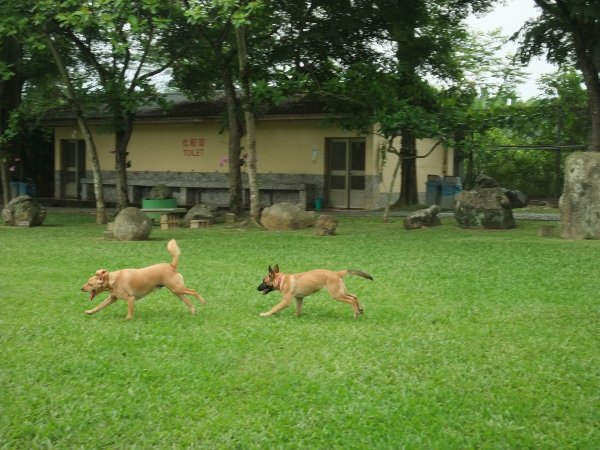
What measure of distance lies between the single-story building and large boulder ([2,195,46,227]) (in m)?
5.28

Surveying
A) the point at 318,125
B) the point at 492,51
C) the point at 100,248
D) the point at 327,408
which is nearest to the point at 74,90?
the point at 100,248

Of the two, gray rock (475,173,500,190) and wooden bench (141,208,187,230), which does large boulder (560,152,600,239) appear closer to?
wooden bench (141,208,187,230)

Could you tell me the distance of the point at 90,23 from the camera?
1631cm

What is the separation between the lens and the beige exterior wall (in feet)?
90.2

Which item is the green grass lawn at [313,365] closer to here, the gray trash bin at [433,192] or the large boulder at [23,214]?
the large boulder at [23,214]

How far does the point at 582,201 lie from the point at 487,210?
293 centimetres

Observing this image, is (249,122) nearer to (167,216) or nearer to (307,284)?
(167,216)

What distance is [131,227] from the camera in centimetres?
1669

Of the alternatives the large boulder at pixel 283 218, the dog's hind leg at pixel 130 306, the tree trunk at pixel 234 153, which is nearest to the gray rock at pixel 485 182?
the tree trunk at pixel 234 153

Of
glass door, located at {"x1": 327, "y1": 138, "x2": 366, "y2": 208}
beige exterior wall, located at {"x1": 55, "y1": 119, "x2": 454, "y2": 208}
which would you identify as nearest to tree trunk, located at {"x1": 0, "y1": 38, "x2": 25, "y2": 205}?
beige exterior wall, located at {"x1": 55, "y1": 119, "x2": 454, "y2": 208}

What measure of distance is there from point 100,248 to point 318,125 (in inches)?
519

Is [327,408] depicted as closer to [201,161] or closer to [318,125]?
[318,125]

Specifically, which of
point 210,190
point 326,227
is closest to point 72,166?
point 210,190

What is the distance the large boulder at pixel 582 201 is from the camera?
15.8m
